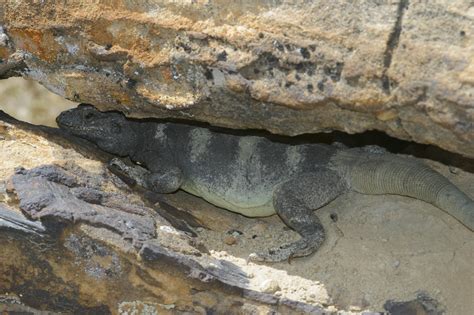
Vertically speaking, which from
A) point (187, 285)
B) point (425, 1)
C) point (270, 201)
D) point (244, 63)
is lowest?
point (187, 285)

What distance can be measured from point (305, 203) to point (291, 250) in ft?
1.34

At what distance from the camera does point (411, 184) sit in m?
4.85

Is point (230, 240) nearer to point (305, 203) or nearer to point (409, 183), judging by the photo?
point (305, 203)

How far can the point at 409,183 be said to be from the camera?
4859 millimetres

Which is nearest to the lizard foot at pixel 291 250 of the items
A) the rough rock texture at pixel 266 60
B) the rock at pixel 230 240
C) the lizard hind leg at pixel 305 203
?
the lizard hind leg at pixel 305 203

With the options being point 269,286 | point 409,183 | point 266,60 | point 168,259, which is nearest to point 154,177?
point 168,259

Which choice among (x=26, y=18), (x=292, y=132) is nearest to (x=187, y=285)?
(x=292, y=132)

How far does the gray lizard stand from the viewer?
15.9 feet

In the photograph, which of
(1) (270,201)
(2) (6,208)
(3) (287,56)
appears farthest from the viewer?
(1) (270,201)

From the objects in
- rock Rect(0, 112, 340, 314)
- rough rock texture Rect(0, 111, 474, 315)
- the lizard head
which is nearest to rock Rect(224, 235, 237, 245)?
rough rock texture Rect(0, 111, 474, 315)

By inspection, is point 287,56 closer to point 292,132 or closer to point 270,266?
point 292,132

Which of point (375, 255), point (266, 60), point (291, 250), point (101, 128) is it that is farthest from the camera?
point (101, 128)

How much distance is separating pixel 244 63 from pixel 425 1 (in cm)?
98

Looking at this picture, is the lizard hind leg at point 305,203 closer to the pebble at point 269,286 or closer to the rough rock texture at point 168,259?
the rough rock texture at point 168,259
